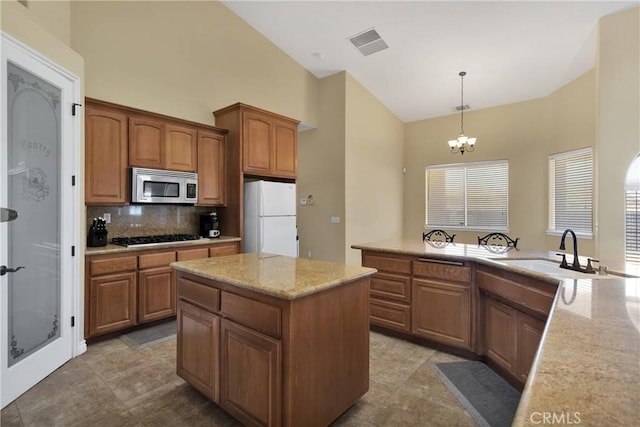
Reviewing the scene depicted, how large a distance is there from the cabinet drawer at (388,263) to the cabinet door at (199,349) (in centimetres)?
179

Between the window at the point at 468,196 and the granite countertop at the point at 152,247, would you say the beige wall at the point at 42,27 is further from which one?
the window at the point at 468,196

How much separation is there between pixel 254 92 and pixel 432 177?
14.4ft

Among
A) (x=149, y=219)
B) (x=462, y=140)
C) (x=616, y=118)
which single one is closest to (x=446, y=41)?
(x=462, y=140)

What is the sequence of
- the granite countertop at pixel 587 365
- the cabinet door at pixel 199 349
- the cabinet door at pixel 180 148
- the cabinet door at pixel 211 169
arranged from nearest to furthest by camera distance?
the granite countertop at pixel 587 365 < the cabinet door at pixel 199 349 < the cabinet door at pixel 180 148 < the cabinet door at pixel 211 169

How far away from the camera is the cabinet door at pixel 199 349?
193 cm

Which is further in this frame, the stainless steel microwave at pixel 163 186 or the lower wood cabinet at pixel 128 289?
the stainless steel microwave at pixel 163 186

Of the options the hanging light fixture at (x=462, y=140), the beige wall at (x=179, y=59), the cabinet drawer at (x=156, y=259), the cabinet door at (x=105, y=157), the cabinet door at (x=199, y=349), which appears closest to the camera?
the cabinet door at (x=199, y=349)

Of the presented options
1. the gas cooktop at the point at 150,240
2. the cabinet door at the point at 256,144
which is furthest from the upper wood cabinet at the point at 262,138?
the gas cooktop at the point at 150,240

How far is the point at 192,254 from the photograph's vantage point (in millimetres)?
3656

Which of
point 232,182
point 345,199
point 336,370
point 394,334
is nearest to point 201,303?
point 336,370

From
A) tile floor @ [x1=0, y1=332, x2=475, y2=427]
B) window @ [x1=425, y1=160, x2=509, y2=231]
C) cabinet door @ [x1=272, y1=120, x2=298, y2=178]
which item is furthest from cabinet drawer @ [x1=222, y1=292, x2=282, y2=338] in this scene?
window @ [x1=425, y1=160, x2=509, y2=231]

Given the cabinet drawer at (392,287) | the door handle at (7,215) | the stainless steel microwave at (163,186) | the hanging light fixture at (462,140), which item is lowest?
the cabinet drawer at (392,287)

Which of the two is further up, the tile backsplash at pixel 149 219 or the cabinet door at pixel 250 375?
the tile backsplash at pixel 149 219

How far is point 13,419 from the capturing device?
76.0 inches
